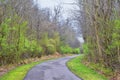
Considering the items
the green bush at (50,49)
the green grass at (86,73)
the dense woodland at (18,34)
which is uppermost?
the dense woodland at (18,34)

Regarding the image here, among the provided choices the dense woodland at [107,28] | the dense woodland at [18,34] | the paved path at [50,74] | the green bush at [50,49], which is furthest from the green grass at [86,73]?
the green bush at [50,49]

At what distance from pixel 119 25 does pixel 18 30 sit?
1487 centimetres

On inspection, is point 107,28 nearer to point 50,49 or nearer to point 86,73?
point 86,73

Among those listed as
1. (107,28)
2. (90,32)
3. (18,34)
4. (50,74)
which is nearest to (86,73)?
(50,74)

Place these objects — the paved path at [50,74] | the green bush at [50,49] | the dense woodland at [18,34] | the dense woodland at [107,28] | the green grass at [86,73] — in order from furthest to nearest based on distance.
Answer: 1. the green bush at [50,49]
2. the dense woodland at [18,34]
3. the dense woodland at [107,28]
4. the green grass at [86,73]
5. the paved path at [50,74]

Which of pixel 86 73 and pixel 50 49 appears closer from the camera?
pixel 86 73

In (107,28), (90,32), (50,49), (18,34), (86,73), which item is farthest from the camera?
(50,49)

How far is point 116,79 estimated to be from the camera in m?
16.0

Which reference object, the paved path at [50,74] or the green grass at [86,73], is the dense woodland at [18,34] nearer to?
the paved path at [50,74]

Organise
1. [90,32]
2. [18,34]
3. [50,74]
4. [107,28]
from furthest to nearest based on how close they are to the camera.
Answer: [90,32] → [18,34] → [107,28] → [50,74]

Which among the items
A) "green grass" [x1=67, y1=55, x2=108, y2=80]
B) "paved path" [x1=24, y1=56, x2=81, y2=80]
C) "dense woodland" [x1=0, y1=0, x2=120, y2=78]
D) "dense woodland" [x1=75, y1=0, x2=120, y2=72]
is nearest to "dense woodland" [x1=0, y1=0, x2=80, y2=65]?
"dense woodland" [x1=0, y1=0, x2=120, y2=78]

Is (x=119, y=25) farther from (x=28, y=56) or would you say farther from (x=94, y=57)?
(x=28, y=56)

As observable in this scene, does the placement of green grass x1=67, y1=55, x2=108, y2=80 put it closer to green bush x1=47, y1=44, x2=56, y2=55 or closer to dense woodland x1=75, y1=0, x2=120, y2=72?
dense woodland x1=75, y1=0, x2=120, y2=72

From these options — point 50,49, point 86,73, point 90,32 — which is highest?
point 90,32
